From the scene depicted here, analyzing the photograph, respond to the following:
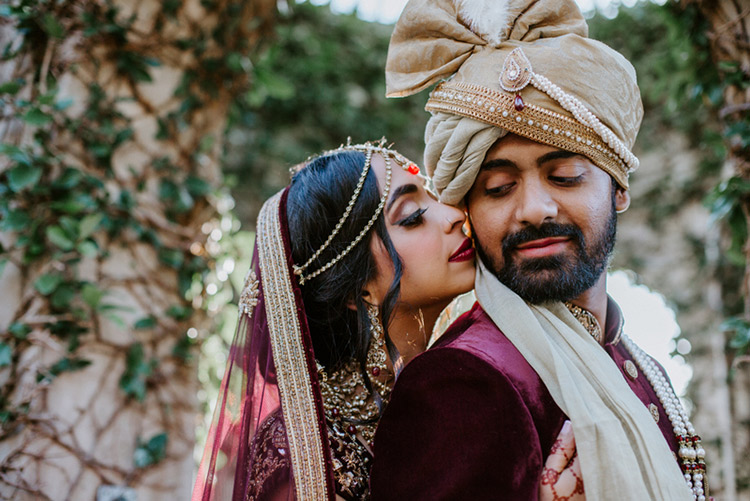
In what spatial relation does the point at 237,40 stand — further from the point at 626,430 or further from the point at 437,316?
the point at 626,430

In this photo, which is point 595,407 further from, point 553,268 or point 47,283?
point 47,283

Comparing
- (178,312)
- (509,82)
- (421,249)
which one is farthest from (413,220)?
(178,312)

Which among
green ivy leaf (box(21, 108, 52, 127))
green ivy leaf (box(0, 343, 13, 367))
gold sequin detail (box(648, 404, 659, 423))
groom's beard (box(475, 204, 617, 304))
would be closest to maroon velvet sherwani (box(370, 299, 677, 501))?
groom's beard (box(475, 204, 617, 304))

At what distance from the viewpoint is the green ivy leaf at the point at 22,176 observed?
2357 mm

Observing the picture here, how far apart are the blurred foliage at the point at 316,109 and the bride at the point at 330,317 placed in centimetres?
380

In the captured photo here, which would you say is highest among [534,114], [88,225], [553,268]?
[88,225]

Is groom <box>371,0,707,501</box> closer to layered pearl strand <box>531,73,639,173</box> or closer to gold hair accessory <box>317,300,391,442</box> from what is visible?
layered pearl strand <box>531,73,639,173</box>

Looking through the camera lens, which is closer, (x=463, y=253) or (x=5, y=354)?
(x=463, y=253)

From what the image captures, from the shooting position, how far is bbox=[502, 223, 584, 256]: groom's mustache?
5.62 feet

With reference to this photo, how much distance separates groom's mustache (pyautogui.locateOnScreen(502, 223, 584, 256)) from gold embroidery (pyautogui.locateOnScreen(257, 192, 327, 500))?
0.69m

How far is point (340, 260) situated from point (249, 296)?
12.1 inches

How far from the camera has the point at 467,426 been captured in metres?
1.39

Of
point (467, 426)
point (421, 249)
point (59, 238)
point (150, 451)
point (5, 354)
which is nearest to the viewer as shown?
point (467, 426)

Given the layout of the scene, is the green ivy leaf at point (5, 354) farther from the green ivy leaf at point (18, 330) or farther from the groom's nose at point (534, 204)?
the groom's nose at point (534, 204)
